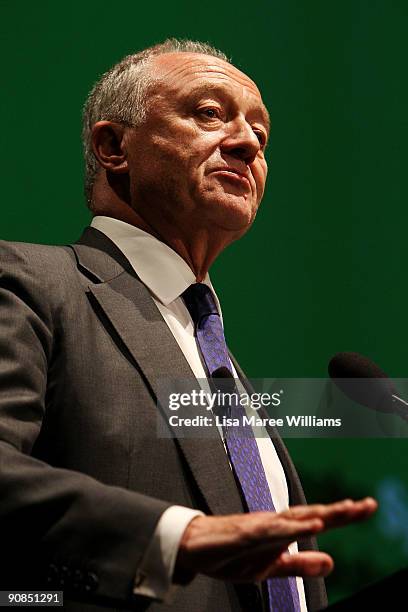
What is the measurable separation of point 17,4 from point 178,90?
83cm

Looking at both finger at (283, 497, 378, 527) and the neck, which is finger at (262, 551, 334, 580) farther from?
the neck

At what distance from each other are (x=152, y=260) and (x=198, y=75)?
0.49 m

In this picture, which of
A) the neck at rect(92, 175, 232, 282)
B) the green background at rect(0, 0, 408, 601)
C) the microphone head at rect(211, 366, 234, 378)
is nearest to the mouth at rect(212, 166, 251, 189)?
the neck at rect(92, 175, 232, 282)

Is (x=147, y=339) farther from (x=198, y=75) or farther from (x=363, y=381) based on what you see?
(x=198, y=75)

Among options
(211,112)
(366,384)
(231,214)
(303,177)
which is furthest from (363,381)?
(303,177)

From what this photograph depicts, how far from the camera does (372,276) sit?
3031 millimetres

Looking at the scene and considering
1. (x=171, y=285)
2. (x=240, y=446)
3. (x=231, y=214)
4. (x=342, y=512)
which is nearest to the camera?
(x=342, y=512)

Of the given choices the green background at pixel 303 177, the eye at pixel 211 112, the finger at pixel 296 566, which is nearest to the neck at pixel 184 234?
the eye at pixel 211 112

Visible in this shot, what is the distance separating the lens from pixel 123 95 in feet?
7.04

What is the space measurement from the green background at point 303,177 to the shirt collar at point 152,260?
1.87ft

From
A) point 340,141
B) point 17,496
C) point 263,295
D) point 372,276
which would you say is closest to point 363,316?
point 372,276

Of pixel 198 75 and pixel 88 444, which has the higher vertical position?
pixel 198 75

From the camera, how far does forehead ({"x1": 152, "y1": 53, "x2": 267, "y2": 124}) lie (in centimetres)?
210

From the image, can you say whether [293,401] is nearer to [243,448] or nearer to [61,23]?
[243,448]
